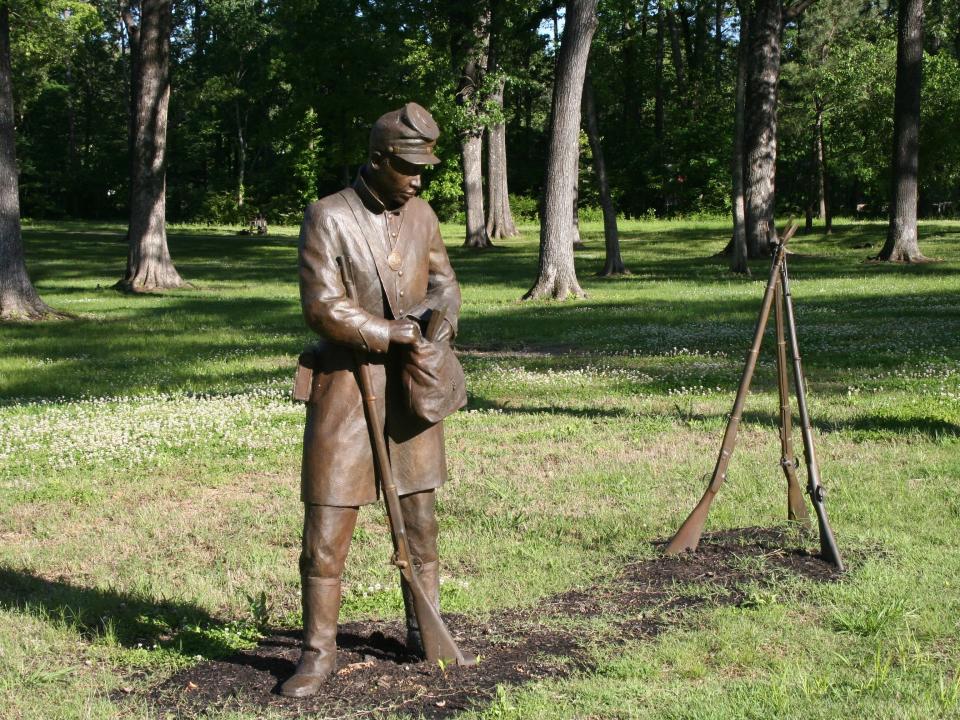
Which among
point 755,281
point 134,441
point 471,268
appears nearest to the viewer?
point 134,441

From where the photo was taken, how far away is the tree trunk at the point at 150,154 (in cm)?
2636

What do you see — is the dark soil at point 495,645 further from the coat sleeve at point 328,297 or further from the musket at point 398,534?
the coat sleeve at point 328,297

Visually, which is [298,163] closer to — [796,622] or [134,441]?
[134,441]

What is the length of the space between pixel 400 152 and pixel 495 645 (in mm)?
2219

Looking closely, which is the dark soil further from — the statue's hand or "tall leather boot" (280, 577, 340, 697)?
the statue's hand

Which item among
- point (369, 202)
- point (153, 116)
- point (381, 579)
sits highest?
point (153, 116)

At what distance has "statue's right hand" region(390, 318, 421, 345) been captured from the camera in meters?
4.66

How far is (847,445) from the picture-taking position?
9.48 m

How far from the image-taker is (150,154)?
26.8 meters

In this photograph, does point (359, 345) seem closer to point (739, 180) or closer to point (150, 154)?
point (150, 154)

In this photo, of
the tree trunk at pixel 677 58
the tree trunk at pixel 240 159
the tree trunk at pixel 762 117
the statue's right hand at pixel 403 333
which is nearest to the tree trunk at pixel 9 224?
the statue's right hand at pixel 403 333

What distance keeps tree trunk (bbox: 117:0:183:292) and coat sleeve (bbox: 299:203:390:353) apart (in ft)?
75.4

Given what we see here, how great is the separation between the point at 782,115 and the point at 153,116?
28.5m

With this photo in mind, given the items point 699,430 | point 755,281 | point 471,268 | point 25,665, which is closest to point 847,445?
point 699,430
